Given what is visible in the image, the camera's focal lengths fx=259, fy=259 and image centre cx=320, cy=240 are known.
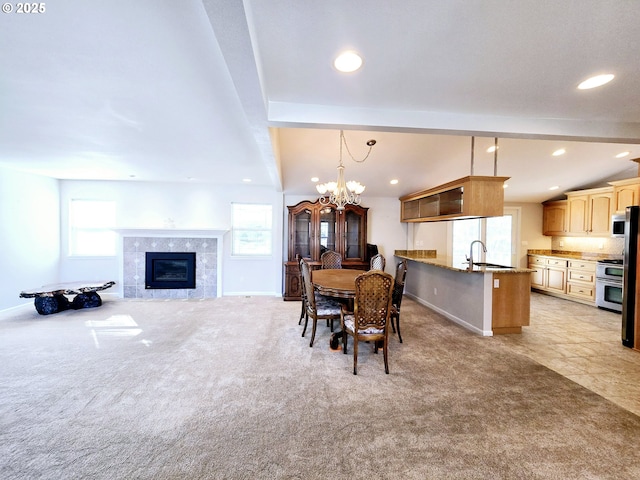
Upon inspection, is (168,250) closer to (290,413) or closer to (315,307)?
(315,307)

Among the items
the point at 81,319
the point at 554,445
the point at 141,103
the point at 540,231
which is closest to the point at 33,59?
the point at 141,103

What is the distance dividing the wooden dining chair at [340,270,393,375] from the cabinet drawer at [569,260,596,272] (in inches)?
205

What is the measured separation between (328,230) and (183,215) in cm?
325

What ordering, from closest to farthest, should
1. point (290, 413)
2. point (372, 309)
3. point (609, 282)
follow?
1. point (290, 413)
2. point (372, 309)
3. point (609, 282)

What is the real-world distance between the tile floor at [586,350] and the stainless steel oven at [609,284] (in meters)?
0.17

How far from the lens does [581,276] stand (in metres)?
5.30

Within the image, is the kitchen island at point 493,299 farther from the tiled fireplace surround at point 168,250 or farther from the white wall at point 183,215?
the tiled fireplace surround at point 168,250

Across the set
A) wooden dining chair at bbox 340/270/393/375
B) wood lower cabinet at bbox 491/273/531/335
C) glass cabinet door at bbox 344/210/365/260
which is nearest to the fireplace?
glass cabinet door at bbox 344/210/365/260

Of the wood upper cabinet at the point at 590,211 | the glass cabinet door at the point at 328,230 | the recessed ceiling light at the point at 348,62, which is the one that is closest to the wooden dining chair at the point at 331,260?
the glass cabinet door at the point at 328,230

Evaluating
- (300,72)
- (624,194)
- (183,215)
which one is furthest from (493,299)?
(183,215)

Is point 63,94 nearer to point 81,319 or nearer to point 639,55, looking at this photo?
point 81,319

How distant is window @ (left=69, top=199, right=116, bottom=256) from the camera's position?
5.55 m

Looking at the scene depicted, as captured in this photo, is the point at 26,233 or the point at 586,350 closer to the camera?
the point at 586,350

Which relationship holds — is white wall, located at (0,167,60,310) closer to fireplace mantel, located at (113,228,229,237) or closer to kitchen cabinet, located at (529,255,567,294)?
fireplace mantel, located at (113,228,229,237)
